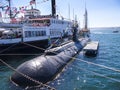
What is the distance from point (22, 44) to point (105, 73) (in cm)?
1701

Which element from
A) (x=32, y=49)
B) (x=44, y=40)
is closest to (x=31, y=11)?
(x=44, y=40)

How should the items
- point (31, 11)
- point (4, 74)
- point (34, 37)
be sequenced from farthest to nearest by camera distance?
point (31, 11)
point (34, 37)
point (4, 74)

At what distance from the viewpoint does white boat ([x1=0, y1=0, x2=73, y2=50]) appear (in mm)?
33959

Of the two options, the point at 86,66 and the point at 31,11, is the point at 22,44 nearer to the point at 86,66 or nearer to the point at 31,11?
the point at 86,66

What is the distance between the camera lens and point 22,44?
34.9 metres

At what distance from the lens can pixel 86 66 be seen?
2675 centimetres

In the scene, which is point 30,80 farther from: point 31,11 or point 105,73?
point 31,11

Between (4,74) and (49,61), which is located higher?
(49,61)

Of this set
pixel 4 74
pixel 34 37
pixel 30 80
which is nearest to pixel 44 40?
pixel 34 37

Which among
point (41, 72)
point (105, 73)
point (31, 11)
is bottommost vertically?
point (105, 73)

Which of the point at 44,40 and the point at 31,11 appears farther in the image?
the point at 31,11

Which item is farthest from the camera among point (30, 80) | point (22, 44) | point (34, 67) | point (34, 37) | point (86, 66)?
point (34, 37)

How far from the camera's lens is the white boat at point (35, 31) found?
3396 centimetres

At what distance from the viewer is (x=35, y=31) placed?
140 feet
